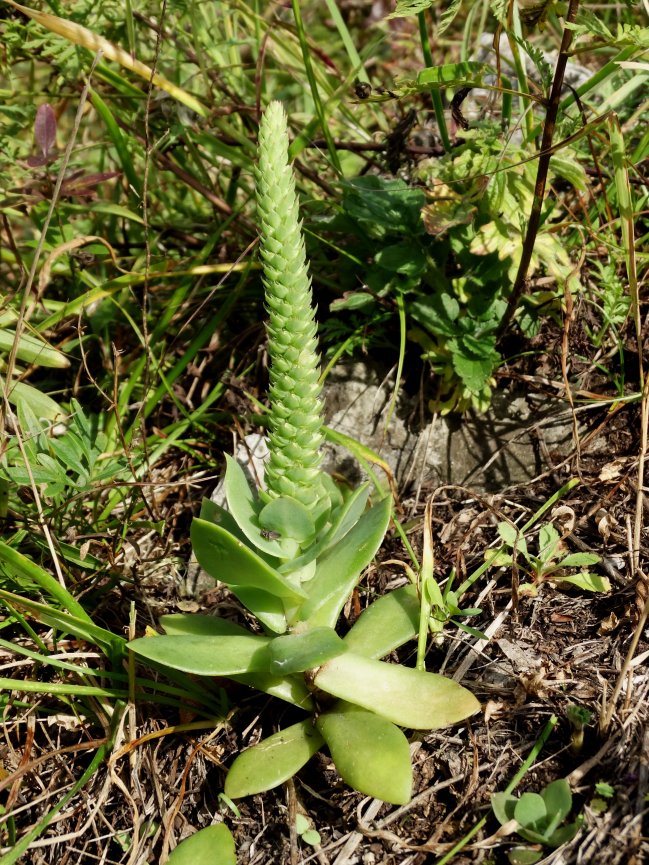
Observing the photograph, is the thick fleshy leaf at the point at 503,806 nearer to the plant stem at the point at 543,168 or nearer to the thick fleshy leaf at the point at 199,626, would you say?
the thick fleshy leaf at the point at 199,626

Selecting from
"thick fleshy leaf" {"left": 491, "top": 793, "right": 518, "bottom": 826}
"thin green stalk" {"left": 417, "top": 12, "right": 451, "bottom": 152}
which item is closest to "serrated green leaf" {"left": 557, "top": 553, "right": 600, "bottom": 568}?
"thick fleshy leaf" {"left": 491, "top": 793, "right": 518, "bottom": 826}

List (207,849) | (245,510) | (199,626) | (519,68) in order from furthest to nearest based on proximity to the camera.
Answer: (519,68)
(199,626)
(245,510)
(207,849)

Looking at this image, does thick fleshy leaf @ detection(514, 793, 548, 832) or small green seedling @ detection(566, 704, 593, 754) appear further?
small green seedling @ detection(566, 704, 593, 754)

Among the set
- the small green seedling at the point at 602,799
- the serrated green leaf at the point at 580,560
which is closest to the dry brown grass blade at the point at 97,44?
the serrated green leaf at the point at 580,560

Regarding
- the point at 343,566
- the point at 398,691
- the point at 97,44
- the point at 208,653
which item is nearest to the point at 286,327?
the point at 343,566

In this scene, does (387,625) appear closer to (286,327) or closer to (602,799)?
(602,799)

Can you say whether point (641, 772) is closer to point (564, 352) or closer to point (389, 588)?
point (389, 588)

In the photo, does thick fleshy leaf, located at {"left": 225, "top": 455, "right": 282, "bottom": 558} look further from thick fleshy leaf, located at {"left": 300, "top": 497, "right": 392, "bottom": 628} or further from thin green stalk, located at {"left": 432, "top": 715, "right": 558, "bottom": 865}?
thin green stalk, located at {"left": 432, "top": 715, "right": 558, "bottom": 865}
